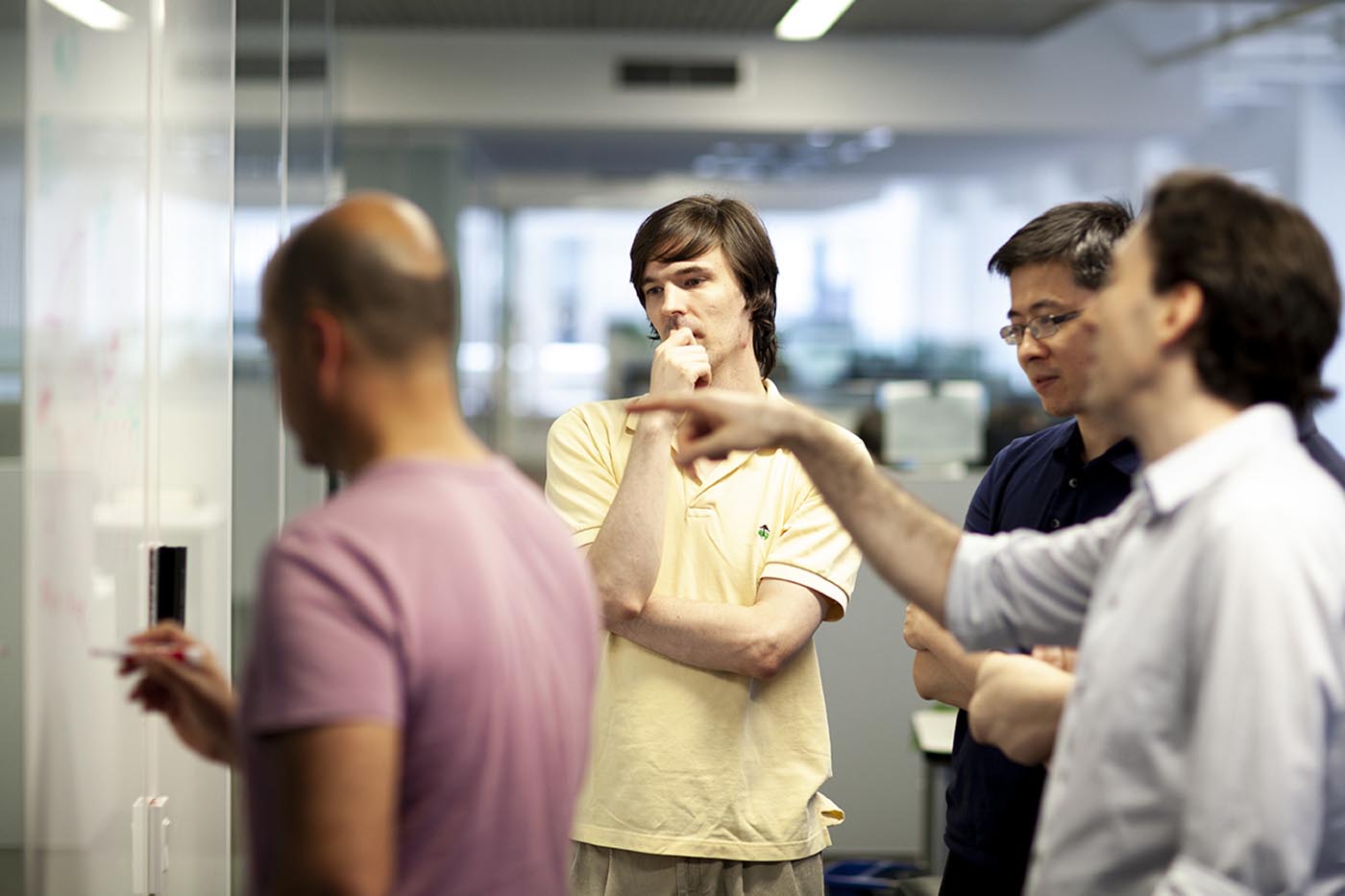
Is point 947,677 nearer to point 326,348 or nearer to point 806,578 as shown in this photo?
point 806,578

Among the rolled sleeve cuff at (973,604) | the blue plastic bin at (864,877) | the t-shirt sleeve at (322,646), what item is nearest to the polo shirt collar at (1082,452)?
the rolled sleeve cuff at (973,604)

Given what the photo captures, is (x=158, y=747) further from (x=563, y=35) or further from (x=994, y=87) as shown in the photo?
(x=994, y=87)

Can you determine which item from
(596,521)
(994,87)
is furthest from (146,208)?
(994,87)

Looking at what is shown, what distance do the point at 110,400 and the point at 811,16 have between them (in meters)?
4.17

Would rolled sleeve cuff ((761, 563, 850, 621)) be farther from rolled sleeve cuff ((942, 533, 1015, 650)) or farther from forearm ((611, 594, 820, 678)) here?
rolled sleeve cuff ((942, 533, 1015, 650))

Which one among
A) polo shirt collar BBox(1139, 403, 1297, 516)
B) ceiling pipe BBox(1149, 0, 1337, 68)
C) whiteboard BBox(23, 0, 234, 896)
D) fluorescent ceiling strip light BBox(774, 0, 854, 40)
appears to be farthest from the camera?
Result: ceiling pipe BBox(1149, 0, 1337, 68)

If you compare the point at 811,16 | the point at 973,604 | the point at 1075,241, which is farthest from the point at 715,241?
the point at 811,16

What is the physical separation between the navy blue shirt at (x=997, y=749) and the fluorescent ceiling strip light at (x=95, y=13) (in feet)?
4.63

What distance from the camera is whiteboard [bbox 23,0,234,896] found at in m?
Result: 1.57

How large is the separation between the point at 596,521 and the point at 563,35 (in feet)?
20.5

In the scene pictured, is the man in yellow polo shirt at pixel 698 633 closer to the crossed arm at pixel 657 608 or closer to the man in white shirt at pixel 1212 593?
the crossed arm at pixel 657 608

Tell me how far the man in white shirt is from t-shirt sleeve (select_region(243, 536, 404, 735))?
0.63 m

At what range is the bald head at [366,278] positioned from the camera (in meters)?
1.04

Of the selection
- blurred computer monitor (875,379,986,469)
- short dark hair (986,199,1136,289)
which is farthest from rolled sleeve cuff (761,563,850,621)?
blurred computer monitor (875,379,986,469)
